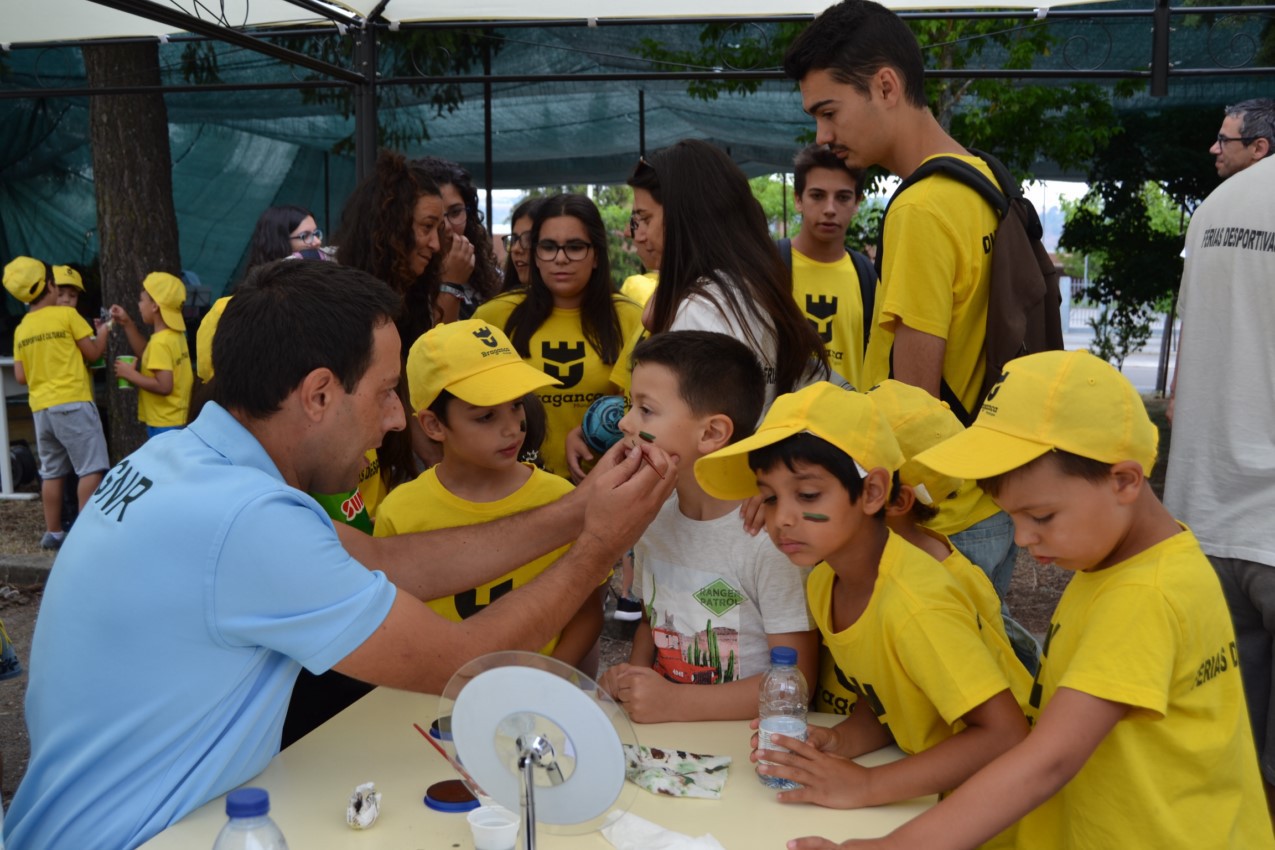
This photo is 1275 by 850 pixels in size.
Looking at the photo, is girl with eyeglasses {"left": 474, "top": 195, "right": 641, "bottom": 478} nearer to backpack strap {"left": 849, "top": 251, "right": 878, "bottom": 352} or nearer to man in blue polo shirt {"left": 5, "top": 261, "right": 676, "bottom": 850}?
backpack strap {"left": 849, "top": 251, "right": 878, "bottom": 352}

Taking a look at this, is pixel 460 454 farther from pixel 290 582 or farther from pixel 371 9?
pixel 371 9

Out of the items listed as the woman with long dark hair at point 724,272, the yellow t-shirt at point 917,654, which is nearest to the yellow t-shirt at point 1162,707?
the yellow t-shirt at point 917,654

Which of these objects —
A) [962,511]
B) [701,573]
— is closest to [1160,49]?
[962,511]

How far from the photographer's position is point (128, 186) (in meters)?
7.91

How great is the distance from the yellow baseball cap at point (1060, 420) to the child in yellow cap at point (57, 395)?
720 centimetres

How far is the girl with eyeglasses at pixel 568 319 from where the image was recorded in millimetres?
3945

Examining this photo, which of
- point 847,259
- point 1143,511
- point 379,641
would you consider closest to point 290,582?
point 379,641

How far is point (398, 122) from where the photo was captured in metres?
10.4

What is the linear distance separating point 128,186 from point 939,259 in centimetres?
690

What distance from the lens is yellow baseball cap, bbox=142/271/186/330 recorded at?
7406 mm

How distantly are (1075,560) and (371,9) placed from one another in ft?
14.2

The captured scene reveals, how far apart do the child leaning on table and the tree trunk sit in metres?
6.55

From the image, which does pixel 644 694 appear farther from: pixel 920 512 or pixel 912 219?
pixel 912 219

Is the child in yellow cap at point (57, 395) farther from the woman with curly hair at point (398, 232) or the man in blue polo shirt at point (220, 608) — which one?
the man in blue polo shirt at point (220, 608)
